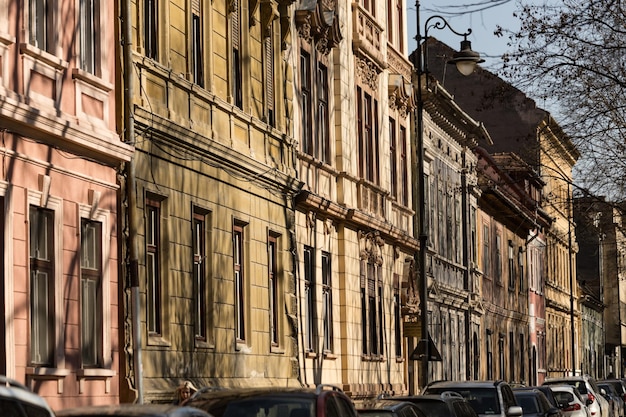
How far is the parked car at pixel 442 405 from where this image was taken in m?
21.3

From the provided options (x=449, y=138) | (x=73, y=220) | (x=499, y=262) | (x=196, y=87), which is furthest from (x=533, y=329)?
(x=73, y=220)

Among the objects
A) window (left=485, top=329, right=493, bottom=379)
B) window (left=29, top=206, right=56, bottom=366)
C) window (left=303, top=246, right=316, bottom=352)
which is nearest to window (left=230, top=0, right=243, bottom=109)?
window (left=303, top=246, right=316, bottom=352)

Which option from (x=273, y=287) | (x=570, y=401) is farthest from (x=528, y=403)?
(x=570, y=401)

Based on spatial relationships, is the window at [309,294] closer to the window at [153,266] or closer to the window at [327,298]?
the window at [327,298]

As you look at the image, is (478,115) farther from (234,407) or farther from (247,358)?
(234,407)

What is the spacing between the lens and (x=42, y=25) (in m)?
19.4

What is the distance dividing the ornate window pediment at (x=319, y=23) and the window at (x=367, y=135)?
9.10 ft

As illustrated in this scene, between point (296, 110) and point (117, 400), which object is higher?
point (296, 110)

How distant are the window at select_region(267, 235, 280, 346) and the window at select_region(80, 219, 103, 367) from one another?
8.71m

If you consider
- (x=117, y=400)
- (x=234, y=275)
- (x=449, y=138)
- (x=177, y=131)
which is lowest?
(x=117, y=400)

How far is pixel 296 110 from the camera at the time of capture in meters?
31.3

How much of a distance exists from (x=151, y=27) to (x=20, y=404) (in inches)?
581

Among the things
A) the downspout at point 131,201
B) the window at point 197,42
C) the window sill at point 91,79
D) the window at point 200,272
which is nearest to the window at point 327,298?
the window at point 200,272

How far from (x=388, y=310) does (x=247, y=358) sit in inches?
487
